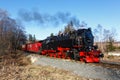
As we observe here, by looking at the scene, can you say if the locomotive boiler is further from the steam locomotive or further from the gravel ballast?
the gravel ballast

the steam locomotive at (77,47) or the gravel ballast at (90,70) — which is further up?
the steam locomotive at (77,47)

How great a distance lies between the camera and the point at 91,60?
24672 mm

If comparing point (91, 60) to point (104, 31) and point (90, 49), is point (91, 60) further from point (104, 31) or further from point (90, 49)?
point (104, 31)

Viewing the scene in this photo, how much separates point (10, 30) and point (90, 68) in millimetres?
49231

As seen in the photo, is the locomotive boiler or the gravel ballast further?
the locomotive boiler

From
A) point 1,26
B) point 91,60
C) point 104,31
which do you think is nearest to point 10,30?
point 1,26

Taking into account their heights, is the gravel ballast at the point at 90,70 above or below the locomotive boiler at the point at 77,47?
below

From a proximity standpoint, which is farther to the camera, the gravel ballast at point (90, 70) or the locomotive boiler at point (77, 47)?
the locomotive boiler at point (77, 47)

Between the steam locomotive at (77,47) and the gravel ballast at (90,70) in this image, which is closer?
the gravel ballast at (90,70)

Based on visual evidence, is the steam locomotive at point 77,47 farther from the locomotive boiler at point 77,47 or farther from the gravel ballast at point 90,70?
the gravel ballast at point 90,70

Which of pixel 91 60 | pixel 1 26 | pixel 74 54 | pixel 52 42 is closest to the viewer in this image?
pixel 91 60

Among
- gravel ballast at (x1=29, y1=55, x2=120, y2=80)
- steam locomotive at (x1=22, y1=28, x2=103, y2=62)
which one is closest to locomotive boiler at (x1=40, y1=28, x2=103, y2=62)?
steam locomotive at (x1=22, y1=28, x2=103, y2=62)

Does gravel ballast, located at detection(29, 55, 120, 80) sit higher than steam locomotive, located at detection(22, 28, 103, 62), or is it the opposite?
steam locomotive, located at detection(22, 28, 103, 62)

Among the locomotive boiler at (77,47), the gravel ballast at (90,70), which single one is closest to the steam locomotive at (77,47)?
the locomotive boiler at (77,47)
